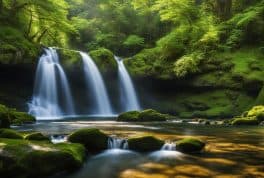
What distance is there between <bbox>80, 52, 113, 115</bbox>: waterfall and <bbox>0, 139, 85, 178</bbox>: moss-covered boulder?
19868 mm

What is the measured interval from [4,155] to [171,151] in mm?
5474

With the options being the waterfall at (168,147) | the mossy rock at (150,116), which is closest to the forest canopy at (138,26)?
the mossy rock at (150,116)

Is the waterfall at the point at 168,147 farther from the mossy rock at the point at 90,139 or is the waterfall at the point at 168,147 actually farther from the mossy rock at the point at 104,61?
the mossy rock at the point at 104,61

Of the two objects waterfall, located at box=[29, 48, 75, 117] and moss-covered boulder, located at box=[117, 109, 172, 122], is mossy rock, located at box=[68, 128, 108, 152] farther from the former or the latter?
waterfall, located at box=[29, 48, 75, 117]

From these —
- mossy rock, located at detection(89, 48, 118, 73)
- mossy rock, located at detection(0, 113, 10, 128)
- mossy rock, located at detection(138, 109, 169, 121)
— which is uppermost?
mossy rock, located at detection(89, 48, 118, 73)

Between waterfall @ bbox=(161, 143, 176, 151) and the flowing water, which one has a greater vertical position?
waterfall @ bbox=(161, 143, 176, 151)

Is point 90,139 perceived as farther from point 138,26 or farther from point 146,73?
point 138,26

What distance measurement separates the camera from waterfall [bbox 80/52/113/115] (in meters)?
29.2

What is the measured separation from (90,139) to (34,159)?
11.2ft

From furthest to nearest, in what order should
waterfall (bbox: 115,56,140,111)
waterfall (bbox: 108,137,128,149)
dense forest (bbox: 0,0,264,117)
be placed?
waterfall (bbox: 115,56,140,111)
dense forest (bbox: 0,0,264,117)
waterfall (bbox: 108,137,128,149)

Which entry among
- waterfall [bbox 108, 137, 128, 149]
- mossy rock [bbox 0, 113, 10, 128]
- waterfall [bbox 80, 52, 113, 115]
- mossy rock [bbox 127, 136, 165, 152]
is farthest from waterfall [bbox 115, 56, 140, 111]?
mossy rock [bbox 127, 136, 165, 152]

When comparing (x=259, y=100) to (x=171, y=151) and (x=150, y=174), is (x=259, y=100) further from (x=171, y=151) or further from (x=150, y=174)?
(x=150, y=174)

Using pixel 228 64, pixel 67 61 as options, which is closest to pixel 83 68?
pixel 67 61

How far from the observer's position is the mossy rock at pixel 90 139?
11.5 meters
